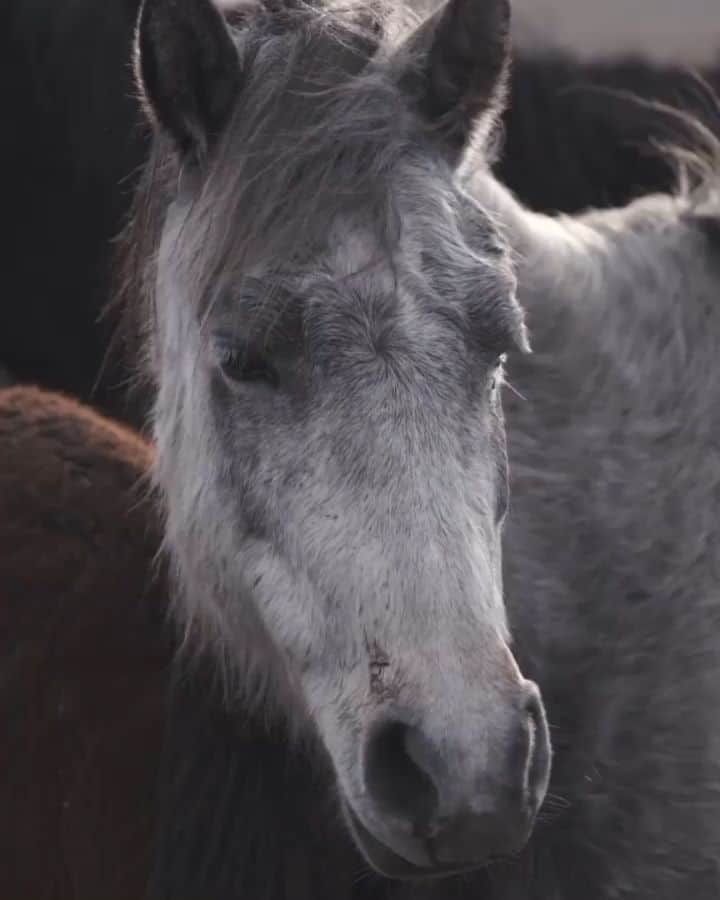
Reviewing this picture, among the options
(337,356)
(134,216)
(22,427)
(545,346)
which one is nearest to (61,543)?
(22,427)

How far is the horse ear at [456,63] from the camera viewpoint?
2.18 metres

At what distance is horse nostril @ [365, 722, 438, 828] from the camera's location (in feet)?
5.88

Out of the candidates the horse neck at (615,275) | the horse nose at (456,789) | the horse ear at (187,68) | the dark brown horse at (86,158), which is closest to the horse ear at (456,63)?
the horse ear at (187,68)

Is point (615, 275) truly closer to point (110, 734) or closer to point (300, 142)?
point (300, 142)

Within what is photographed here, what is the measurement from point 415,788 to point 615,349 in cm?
121

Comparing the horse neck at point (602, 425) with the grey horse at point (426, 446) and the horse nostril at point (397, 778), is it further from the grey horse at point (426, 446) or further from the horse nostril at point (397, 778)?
the horse nostril at point (397, 778)

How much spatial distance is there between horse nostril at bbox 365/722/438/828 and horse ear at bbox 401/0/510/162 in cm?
88

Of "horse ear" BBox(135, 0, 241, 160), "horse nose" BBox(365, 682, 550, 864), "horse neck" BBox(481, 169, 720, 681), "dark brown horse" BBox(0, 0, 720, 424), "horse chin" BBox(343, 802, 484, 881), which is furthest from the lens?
"dark brown horse" BBox(0, 0, 720, 424)

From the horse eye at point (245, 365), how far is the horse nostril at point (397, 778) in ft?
1.64

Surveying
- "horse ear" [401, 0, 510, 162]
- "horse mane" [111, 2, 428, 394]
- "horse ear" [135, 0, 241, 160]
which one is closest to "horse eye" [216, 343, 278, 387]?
"horse mane" [111, 2, 428, 394]

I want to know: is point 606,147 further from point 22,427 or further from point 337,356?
point 337,356

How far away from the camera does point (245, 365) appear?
2031 millimetres

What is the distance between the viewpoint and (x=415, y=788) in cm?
181

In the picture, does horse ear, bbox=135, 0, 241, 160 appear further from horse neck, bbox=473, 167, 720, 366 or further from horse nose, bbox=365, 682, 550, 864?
horse nose, bbox=365, 682, 550, 864
